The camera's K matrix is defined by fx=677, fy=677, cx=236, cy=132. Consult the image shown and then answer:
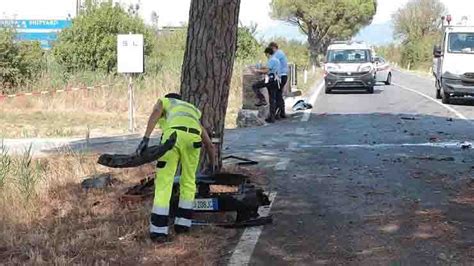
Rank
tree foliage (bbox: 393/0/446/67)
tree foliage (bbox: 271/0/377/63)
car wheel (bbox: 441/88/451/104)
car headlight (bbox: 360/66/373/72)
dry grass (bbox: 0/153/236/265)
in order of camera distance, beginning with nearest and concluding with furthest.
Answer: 1. dry grass (bbox: 0/153/236/265)
2. car wheel (bbox: 441/88/451/104)
3. car headlight (bbox: 360/66/373/72)
4. tree foliage (bbox: 271/0/377/63)
5. tree foliage (bbox: 393/0/446/67)

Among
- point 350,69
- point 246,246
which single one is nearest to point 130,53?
point 246,246

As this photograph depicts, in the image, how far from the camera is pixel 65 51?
88.4ft

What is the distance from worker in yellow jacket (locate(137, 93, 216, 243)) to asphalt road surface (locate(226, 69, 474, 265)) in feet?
2.58

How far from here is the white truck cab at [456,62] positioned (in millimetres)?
20781

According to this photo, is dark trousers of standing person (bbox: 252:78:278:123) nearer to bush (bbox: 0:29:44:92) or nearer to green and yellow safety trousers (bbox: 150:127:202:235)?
green and yellow safety trousers (bbox: 150:127:202:235)

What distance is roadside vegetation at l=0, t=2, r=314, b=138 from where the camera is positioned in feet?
56.3

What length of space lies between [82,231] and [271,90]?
9831 millimetres

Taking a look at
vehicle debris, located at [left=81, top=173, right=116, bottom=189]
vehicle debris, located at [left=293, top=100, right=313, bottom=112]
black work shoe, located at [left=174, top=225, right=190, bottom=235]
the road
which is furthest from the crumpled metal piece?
vehicle debris, located at [left=293, top=100, right=313, bottom=112]

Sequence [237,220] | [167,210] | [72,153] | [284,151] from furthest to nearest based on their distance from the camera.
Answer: [284,151], [72,153], [237,220], [167,210]

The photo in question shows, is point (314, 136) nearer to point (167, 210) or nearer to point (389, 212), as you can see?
point (389, 212)

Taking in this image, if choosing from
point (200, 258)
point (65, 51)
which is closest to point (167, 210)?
point (200, 258)

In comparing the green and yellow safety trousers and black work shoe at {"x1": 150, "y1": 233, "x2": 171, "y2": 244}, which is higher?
the green and yellow safety trousers

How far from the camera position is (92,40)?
88.0 feet

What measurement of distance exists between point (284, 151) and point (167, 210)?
5.48 metres
